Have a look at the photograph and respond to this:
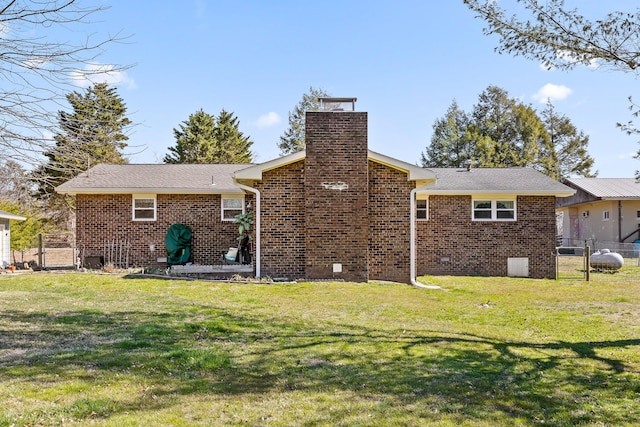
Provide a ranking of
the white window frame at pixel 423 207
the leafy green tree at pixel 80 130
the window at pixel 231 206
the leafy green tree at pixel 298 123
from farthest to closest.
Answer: the leafy green tree at pixel 298 123 → the white window frame at pixel 423 207 → the window at pixel 231 206 → the leafy green tree at pixel 80 130

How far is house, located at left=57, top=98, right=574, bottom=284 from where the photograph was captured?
1345 cm

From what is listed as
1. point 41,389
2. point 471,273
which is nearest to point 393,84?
point 471,273

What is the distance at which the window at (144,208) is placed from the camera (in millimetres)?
17031

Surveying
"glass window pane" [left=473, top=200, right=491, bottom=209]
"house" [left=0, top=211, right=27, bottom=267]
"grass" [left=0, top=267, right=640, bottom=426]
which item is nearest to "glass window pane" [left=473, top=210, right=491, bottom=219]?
"glass window pane" [left=473, top=200, right=491, bottom=209]

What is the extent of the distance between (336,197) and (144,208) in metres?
7.47

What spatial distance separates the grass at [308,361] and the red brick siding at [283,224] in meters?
2.88

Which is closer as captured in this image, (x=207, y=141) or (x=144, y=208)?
(x=144, y=208)

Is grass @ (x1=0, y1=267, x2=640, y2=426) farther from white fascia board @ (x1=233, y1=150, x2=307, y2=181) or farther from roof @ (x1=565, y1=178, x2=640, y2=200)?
roof @ (x1=565, y1=178, x2=640, y2=200)

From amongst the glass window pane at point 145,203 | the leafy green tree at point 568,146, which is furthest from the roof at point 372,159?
the leafy green tree at point 568,146

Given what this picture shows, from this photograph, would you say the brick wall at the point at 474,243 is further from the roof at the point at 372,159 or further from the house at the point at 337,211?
the roof at the point at 372,159

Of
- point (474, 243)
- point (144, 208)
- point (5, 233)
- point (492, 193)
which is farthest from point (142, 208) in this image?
point (492, 193)

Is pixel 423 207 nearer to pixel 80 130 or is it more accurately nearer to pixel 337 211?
pixel 337 211

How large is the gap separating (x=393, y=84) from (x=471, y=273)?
8.04 metres

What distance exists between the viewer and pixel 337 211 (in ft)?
44.1
